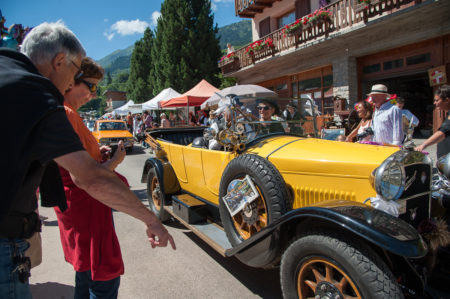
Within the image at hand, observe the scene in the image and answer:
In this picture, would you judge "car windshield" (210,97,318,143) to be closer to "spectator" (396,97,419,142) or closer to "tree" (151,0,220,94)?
"spectator" (396,97,419,142)

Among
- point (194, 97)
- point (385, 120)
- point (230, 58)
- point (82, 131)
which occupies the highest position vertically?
point (230, 58)

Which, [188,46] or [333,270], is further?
[188,46]

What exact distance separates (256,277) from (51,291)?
2.02 meters

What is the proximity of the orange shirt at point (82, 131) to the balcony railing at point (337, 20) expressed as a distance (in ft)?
30.0

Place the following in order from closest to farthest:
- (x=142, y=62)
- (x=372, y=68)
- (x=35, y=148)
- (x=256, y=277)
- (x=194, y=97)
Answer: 1. (x=35, y=148)
2. (x=256, y=277)
3. (x=372, y=68)
4. (x=194, y=97)
5. (x=142, y=62)

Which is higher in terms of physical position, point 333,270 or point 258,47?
Result: point 258,47

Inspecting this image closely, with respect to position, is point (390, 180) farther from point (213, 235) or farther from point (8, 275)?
point (8, 275)

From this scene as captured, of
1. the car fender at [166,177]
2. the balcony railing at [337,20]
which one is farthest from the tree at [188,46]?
the car fender at [166,177]

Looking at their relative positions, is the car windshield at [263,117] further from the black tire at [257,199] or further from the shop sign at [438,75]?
the shop sign at [438,75]

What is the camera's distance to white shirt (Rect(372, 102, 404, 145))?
12.7 ft

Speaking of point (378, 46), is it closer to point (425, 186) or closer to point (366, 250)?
point (425, 186)

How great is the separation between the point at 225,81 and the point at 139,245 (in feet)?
62.1

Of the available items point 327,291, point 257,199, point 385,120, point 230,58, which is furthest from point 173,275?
→ point 230,58

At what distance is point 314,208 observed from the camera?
1734 mm
